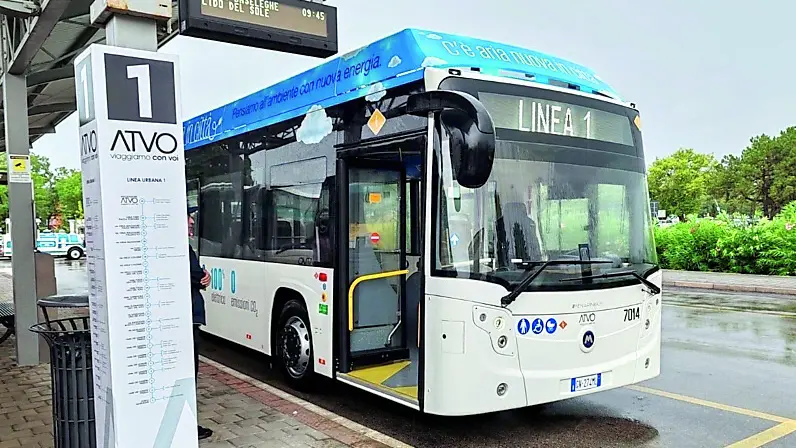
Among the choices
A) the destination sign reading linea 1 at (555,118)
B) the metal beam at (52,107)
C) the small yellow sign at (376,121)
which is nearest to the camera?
the destination sign reading linea 1 at (555,118)

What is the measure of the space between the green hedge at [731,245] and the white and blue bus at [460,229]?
14581 mm

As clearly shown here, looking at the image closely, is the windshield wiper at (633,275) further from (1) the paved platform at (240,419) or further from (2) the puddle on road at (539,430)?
(1) the paved platform at (240,419)

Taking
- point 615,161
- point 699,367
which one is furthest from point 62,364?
point 699,367

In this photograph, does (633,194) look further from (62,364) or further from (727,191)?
(727,191)

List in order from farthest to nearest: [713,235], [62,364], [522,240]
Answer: [713,235], [522,240], [62,364]

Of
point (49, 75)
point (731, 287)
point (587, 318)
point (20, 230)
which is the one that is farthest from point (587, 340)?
point (731, 287)

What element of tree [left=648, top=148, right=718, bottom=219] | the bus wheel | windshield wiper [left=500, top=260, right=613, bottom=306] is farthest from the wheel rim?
tree [left=648, top=148, right=718, bottom=219]

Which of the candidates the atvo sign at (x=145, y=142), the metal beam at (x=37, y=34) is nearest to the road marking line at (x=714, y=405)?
the atvo sign at (x=145, y=142)

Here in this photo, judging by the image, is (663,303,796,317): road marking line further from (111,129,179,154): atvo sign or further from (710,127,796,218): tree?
(710,127,796,218): tree

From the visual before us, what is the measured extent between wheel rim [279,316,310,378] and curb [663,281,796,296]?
1316 cm

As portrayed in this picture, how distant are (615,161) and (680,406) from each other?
2.56 meters

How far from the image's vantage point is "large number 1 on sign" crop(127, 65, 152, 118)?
357 centimetres

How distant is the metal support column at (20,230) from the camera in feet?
26.5

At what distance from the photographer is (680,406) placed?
633 cm
